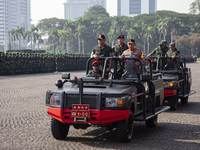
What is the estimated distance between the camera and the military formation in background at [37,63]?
106 ft

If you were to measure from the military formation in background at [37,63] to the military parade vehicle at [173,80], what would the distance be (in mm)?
20332

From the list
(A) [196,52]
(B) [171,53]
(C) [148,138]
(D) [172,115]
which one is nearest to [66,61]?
(B) [171,53]

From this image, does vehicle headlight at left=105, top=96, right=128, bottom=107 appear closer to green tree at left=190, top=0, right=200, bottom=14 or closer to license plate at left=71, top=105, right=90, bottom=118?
license plate at left=71, top=105, right=90, bottom=118

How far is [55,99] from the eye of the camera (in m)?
7.20

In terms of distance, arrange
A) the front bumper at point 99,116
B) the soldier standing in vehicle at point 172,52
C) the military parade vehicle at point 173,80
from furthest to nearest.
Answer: the soldier standing in vehicle at point 172,52
the military parade vehicle at point 173,80
the front bumper at point 99,116

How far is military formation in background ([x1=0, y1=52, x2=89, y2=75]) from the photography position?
3225 centimetres

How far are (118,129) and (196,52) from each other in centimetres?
12934

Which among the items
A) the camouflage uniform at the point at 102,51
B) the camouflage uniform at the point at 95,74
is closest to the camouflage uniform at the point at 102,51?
the camouflage uniform at the point at 102,51

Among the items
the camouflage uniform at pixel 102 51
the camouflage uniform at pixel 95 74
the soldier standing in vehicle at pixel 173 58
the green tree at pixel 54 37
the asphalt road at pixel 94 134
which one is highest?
the green tree at pixel 54 37

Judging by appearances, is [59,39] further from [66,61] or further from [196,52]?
[66,61]

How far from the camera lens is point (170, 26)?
125000 millimetres

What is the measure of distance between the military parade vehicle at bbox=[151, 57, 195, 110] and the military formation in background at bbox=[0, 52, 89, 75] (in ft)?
66.7

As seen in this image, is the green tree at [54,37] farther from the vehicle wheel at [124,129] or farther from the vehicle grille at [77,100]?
the vehicle grille at [77,100]

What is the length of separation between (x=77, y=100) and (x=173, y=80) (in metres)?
5.49
